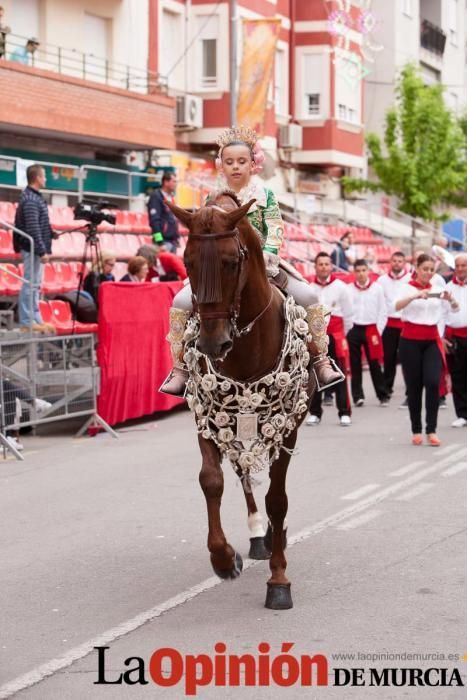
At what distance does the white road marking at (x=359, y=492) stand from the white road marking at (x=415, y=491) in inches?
12.6

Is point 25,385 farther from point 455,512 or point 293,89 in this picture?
point 293,89

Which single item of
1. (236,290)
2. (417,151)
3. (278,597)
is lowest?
(278,597)

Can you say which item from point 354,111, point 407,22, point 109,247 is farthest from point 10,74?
point 407,22

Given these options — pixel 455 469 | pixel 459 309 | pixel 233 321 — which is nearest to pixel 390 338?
pixel 459 309

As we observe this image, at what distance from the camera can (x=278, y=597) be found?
22.4 feet

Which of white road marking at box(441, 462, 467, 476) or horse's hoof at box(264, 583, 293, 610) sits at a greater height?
horse's hoof at box(264, 583, 293, 610)

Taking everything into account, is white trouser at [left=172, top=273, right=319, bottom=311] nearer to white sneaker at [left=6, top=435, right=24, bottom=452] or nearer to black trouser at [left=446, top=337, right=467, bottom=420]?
white sneaker at [left=6, top=435, right=24, bottom=452]

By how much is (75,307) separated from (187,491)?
17.2ft

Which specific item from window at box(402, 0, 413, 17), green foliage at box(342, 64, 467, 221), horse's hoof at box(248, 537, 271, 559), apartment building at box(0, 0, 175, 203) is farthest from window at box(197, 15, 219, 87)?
horse's hoof at box(248, 537, 271, 559)

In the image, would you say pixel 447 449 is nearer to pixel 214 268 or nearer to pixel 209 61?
pixel 214 268

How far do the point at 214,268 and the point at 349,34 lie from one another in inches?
1424

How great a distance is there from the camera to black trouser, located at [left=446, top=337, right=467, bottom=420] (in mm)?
15469

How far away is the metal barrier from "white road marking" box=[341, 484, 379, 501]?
3.80m

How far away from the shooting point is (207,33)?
107ft
